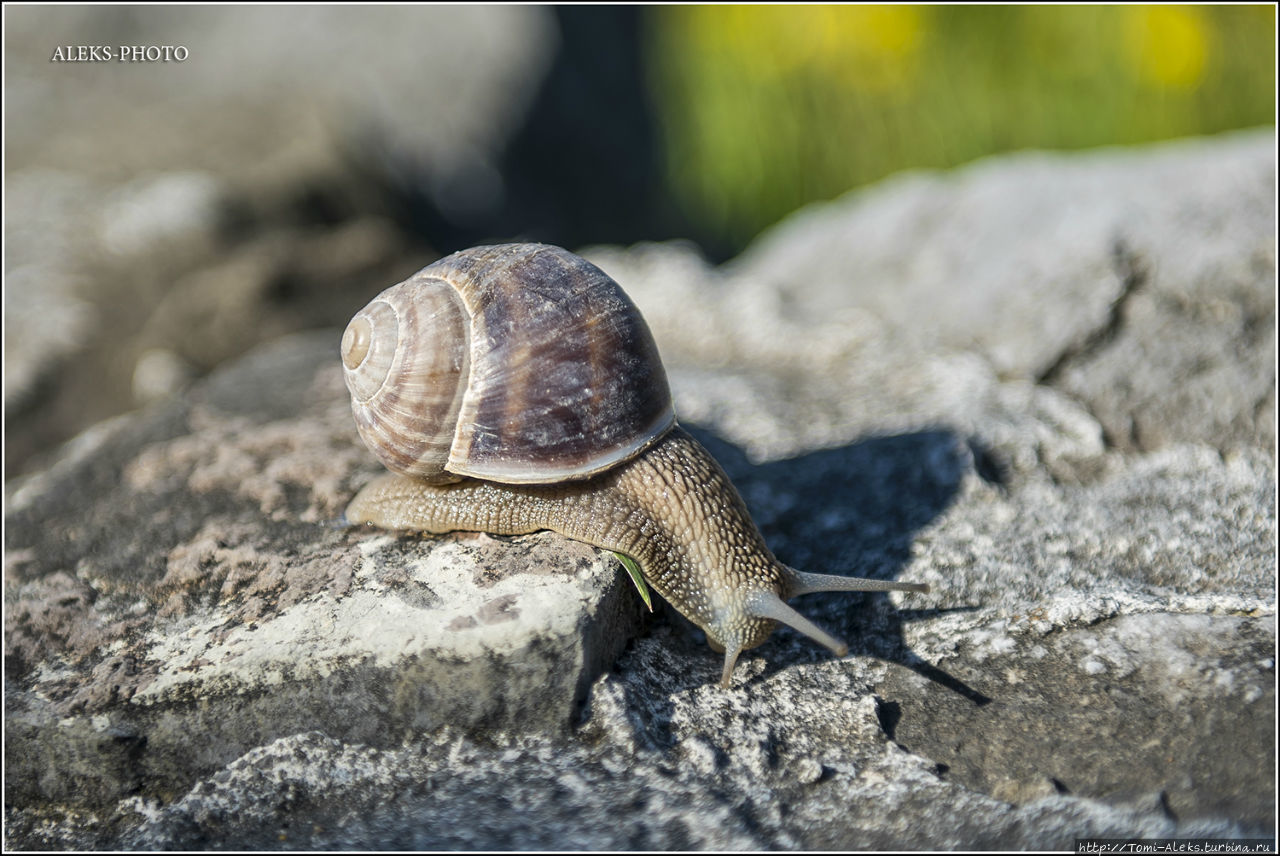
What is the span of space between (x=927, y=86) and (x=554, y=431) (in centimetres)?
453

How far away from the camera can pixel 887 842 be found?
182cm

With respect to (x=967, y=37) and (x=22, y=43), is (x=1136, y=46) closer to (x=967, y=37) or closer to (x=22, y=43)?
(x=967, y=37)

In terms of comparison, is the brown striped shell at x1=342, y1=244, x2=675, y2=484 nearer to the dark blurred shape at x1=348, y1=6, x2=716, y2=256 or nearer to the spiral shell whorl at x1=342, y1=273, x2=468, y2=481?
the spiral shell whorl at x1=342, y1=273, x2=468, y2=481

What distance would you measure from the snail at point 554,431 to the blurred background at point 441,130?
2.12 m

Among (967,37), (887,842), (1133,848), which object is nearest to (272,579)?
(887,842)

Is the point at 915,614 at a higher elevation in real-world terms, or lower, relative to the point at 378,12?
lower

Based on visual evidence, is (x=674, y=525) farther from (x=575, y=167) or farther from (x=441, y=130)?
(x=575, y=167)

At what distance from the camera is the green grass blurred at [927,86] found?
5.24m

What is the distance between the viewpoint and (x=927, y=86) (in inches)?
230

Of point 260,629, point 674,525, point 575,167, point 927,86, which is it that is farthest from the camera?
point 575,167

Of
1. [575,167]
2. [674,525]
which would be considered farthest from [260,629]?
[575,167]

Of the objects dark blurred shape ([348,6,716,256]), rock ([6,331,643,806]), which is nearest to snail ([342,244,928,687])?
rock ([6,331,643,806])

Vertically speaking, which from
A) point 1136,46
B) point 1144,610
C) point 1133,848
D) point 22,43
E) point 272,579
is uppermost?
point 22,43

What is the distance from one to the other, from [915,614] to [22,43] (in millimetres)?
6931
